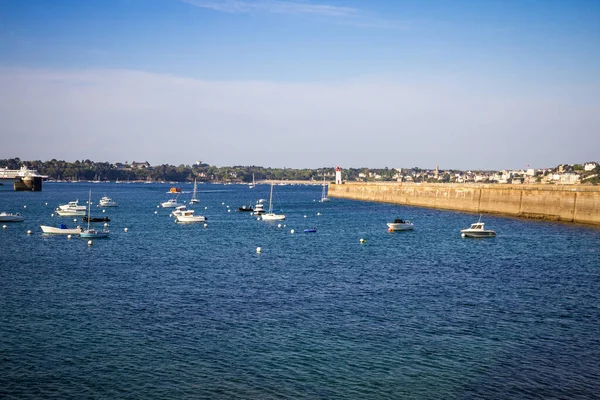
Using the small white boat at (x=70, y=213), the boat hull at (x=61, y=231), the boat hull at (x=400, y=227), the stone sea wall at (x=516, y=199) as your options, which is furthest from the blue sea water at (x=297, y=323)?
the small white boat at (x=70, y=213)

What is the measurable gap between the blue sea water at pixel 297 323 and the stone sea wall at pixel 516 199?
30.9 meters

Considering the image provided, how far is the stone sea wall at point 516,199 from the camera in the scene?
98438mm

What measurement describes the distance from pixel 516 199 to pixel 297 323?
93.3m

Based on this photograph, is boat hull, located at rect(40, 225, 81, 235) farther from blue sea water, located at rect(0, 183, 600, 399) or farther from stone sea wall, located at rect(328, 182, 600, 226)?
stone sea wall, located at rect(328, 182, 600, 226)

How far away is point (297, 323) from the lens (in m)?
35.8

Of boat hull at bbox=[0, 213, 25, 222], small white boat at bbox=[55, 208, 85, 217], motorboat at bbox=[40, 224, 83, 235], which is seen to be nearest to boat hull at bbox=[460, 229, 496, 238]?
motorboat at bbox=[40, 224, 83, 235]

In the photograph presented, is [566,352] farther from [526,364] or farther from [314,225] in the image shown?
[314,225]

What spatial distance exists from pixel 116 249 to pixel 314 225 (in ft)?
138

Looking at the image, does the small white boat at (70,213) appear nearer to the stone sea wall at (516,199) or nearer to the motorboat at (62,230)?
the motorboat at (62,230)

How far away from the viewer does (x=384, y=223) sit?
11050 centimetres

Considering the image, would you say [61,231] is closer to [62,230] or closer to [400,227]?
[62,230]

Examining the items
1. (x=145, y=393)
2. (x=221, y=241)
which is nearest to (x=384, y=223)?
(x=221, y=241)

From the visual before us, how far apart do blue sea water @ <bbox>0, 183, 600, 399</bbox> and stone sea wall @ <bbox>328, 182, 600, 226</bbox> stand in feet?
101

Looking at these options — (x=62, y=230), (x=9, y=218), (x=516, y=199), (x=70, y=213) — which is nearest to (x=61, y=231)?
(x=62, y=230)
